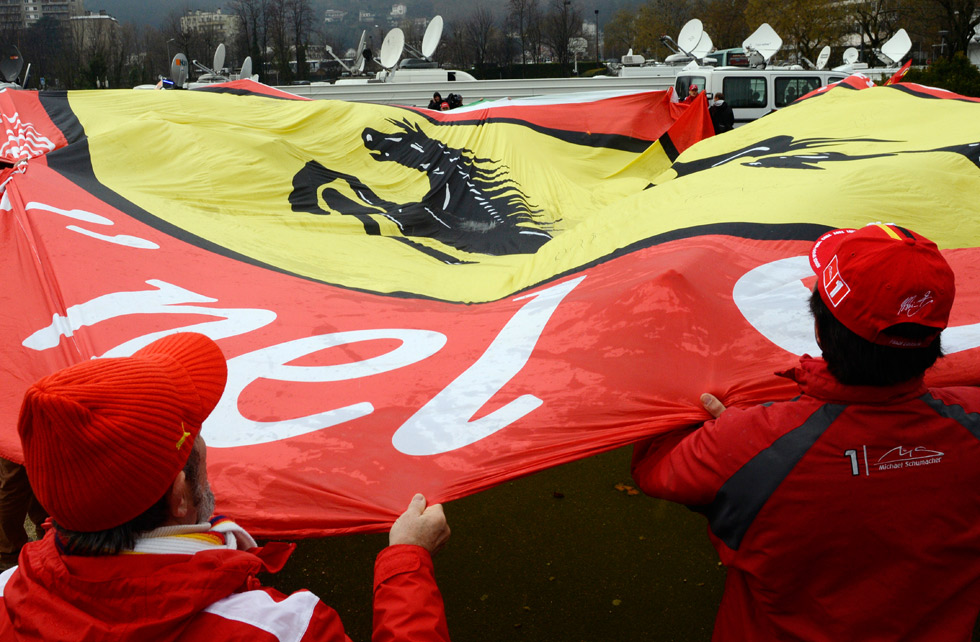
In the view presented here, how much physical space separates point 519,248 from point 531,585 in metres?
2.27

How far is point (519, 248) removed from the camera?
15.4ft

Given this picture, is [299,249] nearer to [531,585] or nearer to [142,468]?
[531,585]

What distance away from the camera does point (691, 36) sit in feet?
70.4

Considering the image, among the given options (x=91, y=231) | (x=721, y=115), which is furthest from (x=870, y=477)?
(x=721, y=115)

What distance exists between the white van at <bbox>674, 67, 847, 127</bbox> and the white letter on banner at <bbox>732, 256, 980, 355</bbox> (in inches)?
504

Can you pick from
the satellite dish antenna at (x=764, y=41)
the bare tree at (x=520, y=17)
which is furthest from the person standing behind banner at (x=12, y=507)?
the bare tree at (x=520, y=17)

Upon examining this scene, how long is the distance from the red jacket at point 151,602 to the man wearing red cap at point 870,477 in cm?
81

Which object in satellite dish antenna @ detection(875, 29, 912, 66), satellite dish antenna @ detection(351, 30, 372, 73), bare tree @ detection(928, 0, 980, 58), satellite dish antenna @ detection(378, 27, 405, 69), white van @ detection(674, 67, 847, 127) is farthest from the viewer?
bare tree @ detection(928, 0, 980, 58)

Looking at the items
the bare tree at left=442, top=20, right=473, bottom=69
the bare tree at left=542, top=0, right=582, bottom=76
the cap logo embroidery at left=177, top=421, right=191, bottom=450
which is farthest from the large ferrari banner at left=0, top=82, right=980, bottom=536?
the bare tree at left=442, top=20, right=473, bottom=69

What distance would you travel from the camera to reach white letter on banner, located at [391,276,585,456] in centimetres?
203

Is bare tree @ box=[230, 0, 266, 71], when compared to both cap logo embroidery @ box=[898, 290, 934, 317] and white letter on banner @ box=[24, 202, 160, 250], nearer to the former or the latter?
white letter on banner @ box=[24, 202, 160, 250]

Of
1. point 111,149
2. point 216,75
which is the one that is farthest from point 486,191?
point 216,75

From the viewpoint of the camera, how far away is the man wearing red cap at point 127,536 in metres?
1.02

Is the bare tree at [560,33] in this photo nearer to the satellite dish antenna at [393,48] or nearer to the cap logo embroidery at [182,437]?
the satellite dish antenna at [393,48]
